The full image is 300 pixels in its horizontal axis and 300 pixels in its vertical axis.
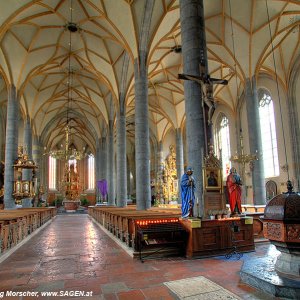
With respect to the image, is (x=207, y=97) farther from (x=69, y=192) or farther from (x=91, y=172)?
(x=91, y=172)

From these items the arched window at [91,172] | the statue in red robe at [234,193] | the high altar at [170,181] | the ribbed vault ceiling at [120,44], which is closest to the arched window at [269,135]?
the ribbed vault ceiling at [120,44]

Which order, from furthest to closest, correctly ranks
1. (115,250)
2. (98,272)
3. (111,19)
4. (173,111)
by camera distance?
(173,111)
(111,19)
(115,250)
(98,272)

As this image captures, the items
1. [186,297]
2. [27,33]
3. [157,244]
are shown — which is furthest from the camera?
[27,33]

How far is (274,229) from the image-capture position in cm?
363

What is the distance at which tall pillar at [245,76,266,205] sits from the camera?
1702 centimetres

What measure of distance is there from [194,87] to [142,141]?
6978 mm

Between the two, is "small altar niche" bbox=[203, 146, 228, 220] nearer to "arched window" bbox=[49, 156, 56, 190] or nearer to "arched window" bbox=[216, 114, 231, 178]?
"arched window" bbox=[216, 114, 231, 178]

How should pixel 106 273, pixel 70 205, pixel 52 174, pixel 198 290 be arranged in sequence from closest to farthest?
pixel 198 290 → pixel 106 273 → pixel 70 205 → pixel 52 174

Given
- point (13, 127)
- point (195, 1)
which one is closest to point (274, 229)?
point (195, 1)

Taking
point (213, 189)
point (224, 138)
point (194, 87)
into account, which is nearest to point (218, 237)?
point (213, 189)

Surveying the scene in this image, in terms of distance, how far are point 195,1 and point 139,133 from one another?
7.43 meters

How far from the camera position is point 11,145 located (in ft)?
59.8

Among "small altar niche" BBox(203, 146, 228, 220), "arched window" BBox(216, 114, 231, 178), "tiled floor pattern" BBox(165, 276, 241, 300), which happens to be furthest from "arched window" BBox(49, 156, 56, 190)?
"tiled floor pattern" BBox(165, 276, 241, 300)

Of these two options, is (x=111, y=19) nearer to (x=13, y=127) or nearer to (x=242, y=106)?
(x=13, y=127)
